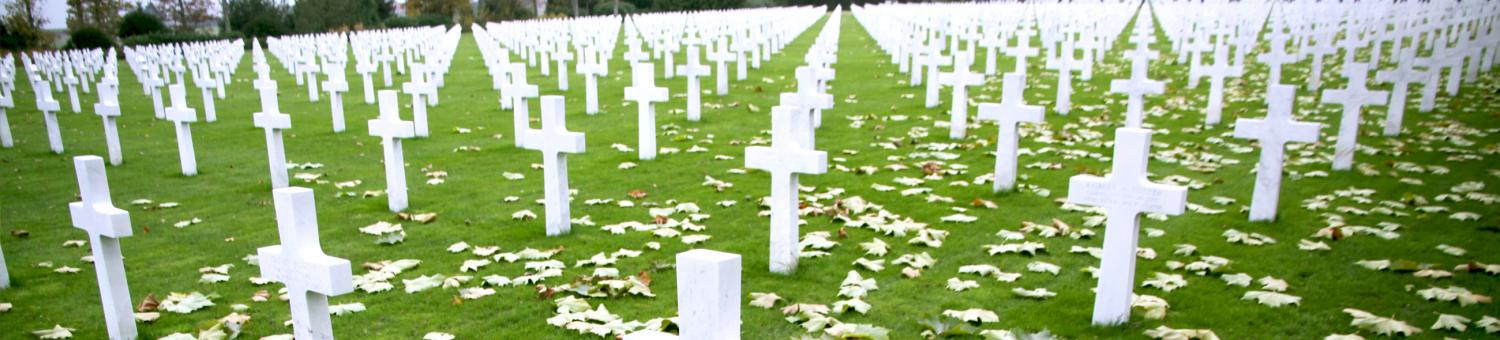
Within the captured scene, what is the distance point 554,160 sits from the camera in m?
6.24

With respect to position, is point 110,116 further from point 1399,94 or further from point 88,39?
point 88,39

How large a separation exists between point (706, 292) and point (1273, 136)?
5.01m

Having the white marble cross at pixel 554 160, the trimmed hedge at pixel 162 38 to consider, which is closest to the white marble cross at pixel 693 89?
the white marble cross at pixel 554 160

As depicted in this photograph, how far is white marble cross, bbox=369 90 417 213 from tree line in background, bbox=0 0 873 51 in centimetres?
2902

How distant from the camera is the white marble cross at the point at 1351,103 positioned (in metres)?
7.52

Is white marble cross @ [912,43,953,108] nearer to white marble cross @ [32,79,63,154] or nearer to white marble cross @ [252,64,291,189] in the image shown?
white marble cross @ [252,64,291,189]

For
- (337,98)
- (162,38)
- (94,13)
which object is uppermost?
(94,13)

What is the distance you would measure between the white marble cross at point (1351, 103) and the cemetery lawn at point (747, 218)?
268 millimetres

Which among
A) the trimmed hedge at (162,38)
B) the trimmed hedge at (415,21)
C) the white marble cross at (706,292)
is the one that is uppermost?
the white marble cross at (706,292)

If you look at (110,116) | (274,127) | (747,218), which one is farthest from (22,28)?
(747,218)

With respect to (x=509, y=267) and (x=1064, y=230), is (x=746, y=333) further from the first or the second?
(x=1064, y=230)

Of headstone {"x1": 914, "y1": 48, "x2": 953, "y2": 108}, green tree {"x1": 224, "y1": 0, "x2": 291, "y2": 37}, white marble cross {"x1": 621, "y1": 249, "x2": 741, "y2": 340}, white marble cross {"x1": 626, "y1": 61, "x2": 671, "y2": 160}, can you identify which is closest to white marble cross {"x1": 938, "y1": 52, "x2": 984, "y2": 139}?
headstone {"x1": 914, "y1": 48, "x2": 953, "y2": 108}

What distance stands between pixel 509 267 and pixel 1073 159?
549 centimetres

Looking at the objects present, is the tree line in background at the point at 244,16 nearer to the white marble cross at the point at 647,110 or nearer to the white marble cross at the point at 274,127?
the white marble cross at the point at 274,127
